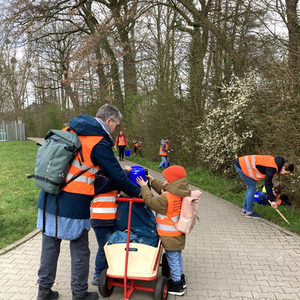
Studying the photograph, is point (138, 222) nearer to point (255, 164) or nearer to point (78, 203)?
point (78, 203)

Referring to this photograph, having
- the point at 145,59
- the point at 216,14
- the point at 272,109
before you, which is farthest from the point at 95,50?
the point at 272,109

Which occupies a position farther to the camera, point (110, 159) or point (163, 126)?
point (163, 126)

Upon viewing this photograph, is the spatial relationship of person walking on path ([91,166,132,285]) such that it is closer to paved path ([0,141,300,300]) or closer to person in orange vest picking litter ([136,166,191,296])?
person in orange vest picking litter ([136,166,191,296])

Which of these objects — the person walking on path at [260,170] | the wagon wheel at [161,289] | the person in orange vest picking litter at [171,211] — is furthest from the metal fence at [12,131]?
the wagon wheel at [161,289]

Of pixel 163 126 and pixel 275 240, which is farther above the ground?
pixel 163 126

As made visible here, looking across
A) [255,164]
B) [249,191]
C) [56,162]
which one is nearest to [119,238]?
[56,162]

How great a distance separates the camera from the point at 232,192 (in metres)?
9.01

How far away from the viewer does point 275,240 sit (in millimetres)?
5191

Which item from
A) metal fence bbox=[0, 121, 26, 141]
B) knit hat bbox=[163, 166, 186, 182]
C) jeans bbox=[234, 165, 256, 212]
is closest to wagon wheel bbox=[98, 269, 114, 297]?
knit hat bbox=[163, 166, 186, 182]

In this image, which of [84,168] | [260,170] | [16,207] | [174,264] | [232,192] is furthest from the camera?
[232,192]

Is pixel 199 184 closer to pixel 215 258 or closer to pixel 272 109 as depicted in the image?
pixel 272 109

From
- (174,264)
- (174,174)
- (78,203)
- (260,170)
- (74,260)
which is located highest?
(174,174)

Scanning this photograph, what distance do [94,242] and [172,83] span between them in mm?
10412

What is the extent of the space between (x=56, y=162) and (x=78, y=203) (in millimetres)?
442
